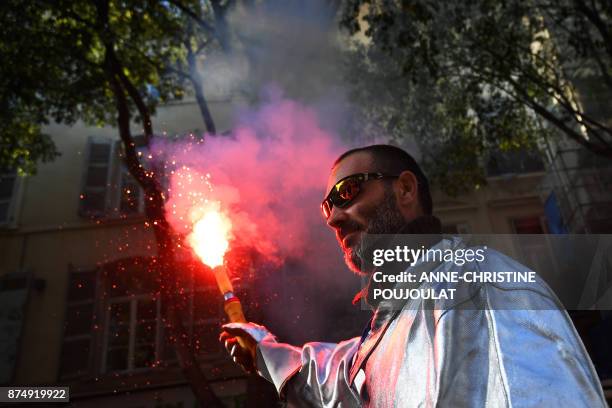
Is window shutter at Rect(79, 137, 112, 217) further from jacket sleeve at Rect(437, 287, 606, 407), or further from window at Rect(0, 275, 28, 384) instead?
jacket sleeve at Rect(437, 287, 606, 407)

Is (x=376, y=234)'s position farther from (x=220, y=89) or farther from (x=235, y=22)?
(x=220, y=89)

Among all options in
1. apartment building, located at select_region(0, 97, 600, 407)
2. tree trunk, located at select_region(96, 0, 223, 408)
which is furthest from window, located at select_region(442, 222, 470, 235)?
tree trunk, located at select_region(96, 0, 223, 408)

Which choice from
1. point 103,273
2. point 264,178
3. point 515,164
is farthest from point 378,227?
point 515,164

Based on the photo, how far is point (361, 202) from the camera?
229 centimetres

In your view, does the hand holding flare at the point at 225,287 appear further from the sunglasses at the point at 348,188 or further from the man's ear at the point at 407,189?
the man's ear at the point at 407,189

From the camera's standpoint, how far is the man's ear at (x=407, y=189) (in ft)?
7.44

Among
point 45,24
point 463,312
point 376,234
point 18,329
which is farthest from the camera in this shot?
point 18,329

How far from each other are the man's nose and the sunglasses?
26 millimetres

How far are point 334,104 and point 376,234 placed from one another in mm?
10269

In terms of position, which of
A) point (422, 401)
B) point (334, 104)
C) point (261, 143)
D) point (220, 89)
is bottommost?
point (422, 401)

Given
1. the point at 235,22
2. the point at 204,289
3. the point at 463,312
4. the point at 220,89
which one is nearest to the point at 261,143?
the point at 235,22

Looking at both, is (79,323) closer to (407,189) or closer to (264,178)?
→ (264,178)

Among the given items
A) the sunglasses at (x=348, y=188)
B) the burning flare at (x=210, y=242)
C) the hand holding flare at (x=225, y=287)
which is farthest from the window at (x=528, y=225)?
the sunglasses at (x=348, y=188)

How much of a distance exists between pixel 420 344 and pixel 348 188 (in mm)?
1019
